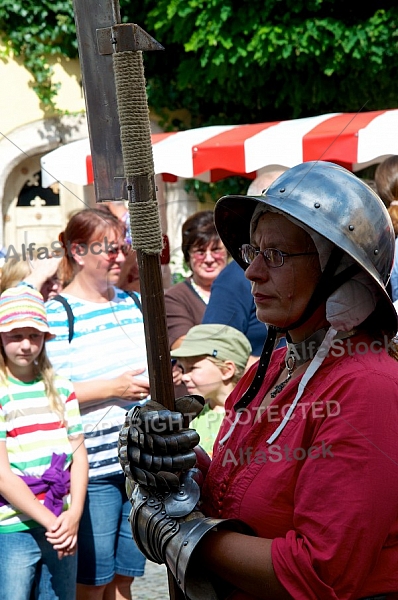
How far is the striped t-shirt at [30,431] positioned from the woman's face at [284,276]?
1752 millimetres

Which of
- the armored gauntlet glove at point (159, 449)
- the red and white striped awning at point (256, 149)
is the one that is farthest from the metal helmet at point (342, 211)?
the red and white striped awning at point (256, 149)

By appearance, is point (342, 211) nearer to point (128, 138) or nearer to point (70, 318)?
point (128, 138)

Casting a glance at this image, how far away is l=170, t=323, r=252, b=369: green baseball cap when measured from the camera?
3.72 m

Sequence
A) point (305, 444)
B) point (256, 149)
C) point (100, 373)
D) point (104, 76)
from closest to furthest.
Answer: point (305, 444)
point (104, 76)
point (100, 373)
point (256, 149)

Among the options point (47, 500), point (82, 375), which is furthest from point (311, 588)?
point (82, 375)

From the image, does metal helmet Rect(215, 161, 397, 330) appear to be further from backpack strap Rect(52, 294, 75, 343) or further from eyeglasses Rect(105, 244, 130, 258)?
eyeglasses Rect(105, 244, 130, 258)

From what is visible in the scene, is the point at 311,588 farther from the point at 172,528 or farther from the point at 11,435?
the point at 11,435

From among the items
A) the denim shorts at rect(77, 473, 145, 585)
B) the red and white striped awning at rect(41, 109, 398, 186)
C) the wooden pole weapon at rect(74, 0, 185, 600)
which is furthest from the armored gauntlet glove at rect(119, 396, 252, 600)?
the red and white striped awning at rect(41, 109, 398, 186)

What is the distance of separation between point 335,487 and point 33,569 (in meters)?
2.04

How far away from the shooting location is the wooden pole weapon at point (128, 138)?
203 centimetres

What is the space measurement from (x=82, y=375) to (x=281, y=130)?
9.68ft

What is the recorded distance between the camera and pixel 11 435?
353 cm

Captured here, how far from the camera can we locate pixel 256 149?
5992 mm

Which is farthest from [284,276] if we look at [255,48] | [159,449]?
[255,48]
